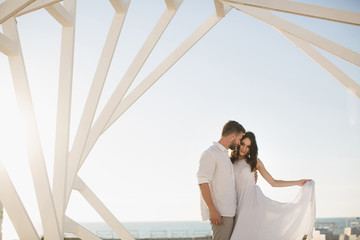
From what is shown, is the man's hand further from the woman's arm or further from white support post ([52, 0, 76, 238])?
white support post ([52, 0, 76, 238])

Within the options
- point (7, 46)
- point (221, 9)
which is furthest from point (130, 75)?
point (7, 46)

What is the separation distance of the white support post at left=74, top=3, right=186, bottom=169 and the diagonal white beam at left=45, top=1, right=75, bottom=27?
74 cm

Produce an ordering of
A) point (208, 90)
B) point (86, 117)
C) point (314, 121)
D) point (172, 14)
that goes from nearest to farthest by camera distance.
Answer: point (86, 117) → point (172, 14) → point (208, 90) → point (314, 121)

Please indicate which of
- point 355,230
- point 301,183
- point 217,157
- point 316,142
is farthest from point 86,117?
point 316,142

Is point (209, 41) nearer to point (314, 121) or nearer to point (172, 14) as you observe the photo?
point (172, 14)

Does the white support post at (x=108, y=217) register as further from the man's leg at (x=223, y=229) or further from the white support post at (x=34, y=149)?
the white support post at (x=34, y=149)

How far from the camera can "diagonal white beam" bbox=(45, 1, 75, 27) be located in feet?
11.0

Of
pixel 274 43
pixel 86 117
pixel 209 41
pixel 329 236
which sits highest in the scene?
pixel 209 41

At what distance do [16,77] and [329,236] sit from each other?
149 inches

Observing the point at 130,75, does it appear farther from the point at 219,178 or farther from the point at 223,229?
the point at 223,229

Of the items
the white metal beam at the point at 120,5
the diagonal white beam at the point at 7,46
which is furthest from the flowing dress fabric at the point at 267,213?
the diagonal white beam at the point at 7,46

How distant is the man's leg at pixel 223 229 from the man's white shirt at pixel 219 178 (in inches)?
2.0

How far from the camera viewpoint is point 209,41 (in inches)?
506

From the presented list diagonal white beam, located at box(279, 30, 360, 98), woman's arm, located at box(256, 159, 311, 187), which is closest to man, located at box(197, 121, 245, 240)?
woman's arm, located at box(256, 159, 311, 187)
